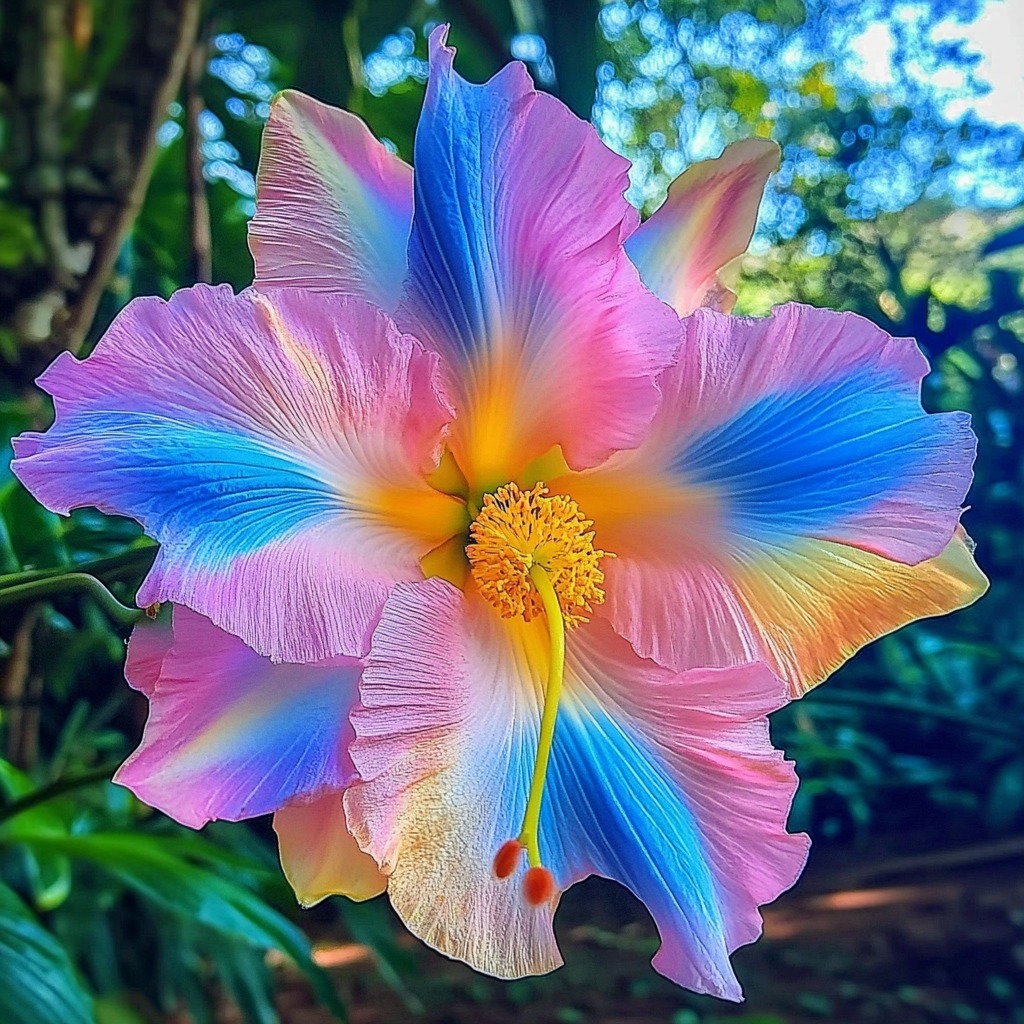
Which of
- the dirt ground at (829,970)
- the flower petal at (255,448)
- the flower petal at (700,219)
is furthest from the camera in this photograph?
the dirt ground at (829,970)

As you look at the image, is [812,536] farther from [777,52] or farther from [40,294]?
[777,52]

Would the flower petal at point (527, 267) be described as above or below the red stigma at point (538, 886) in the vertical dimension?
above

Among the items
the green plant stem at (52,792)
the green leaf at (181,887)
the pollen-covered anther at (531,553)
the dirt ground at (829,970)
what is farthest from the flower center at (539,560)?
the dirt ground at (829,970)

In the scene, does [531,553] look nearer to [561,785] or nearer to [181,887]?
[561,785]

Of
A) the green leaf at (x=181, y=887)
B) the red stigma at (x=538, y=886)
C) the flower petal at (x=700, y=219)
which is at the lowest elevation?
the green leaf at (x=181, y=887)

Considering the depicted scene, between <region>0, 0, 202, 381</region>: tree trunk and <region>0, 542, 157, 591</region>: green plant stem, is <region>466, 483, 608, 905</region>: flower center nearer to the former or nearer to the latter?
<region>0, 542, 157, 591</region>: green plant stem

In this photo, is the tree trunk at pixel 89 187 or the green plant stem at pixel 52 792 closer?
the green plant stem at pixel 52 792

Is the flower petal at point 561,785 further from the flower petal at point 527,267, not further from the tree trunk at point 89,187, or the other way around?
the tree trunk at point 89,187
